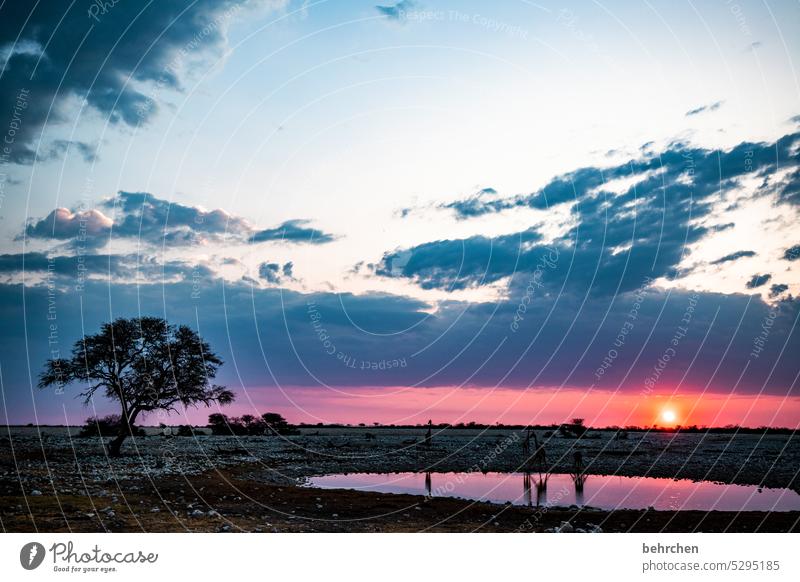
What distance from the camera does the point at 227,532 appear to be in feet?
64.1

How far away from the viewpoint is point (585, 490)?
124ft

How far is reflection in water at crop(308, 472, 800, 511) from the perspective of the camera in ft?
106

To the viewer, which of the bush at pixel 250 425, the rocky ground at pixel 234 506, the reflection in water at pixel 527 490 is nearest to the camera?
the rocky ground at pixel 234 506

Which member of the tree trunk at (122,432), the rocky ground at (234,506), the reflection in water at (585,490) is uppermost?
the tree trunk at (122,432)

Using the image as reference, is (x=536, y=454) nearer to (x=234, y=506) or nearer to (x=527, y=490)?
(x=527, y=490)

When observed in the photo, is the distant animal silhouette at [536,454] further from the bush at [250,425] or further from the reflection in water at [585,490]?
the bush at [250,425]

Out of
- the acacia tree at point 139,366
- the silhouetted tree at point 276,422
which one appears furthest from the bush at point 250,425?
the acacia tree at point 139,366

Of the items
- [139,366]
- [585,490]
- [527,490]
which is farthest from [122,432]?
[585,490]

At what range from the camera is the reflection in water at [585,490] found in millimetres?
32250

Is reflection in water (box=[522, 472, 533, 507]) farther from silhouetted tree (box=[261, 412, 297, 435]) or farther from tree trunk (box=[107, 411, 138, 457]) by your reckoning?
silhouetted tree (box=[261, 412, 297, 435])

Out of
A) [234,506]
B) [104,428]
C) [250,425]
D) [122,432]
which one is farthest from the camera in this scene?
[250,425]
